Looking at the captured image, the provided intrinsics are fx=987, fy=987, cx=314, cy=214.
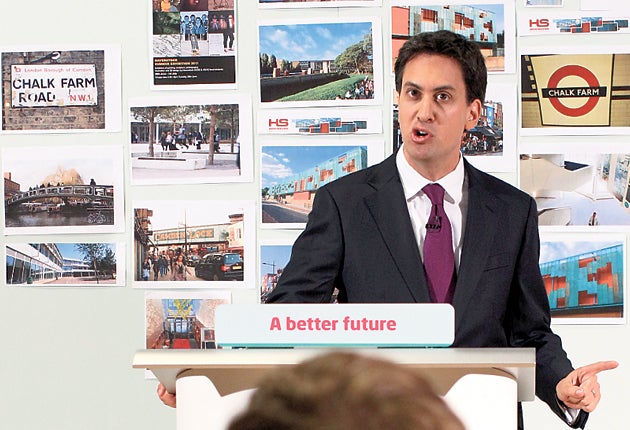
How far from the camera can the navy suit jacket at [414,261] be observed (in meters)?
1.73

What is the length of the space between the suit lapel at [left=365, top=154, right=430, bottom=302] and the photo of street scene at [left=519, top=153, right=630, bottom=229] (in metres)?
0.70

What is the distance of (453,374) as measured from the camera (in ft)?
3.08

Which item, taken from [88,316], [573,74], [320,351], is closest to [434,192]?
[573,74]

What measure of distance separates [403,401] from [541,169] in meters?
2.04

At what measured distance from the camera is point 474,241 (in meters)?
1.76

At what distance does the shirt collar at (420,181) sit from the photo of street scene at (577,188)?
64cm

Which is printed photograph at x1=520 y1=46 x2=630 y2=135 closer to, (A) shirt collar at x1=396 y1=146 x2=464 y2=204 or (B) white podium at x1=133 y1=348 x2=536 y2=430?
(A) shirt collar at x1=396 y1=146 x2=464 y2=204

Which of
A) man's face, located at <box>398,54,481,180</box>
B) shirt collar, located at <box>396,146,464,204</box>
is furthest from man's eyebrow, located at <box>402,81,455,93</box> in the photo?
shirt collar, located at <box>396,146,464,204</box>

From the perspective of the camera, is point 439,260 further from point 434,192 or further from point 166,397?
point 166,397

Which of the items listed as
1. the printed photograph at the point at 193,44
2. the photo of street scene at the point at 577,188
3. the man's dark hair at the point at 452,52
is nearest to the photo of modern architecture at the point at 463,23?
the photo of street scene at the point at 577,188

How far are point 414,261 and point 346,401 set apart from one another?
125cm

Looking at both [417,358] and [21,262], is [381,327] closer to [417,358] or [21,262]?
[417,358]

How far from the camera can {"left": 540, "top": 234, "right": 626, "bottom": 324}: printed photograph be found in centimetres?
244

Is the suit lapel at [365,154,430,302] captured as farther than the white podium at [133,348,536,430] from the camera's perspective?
Yes
